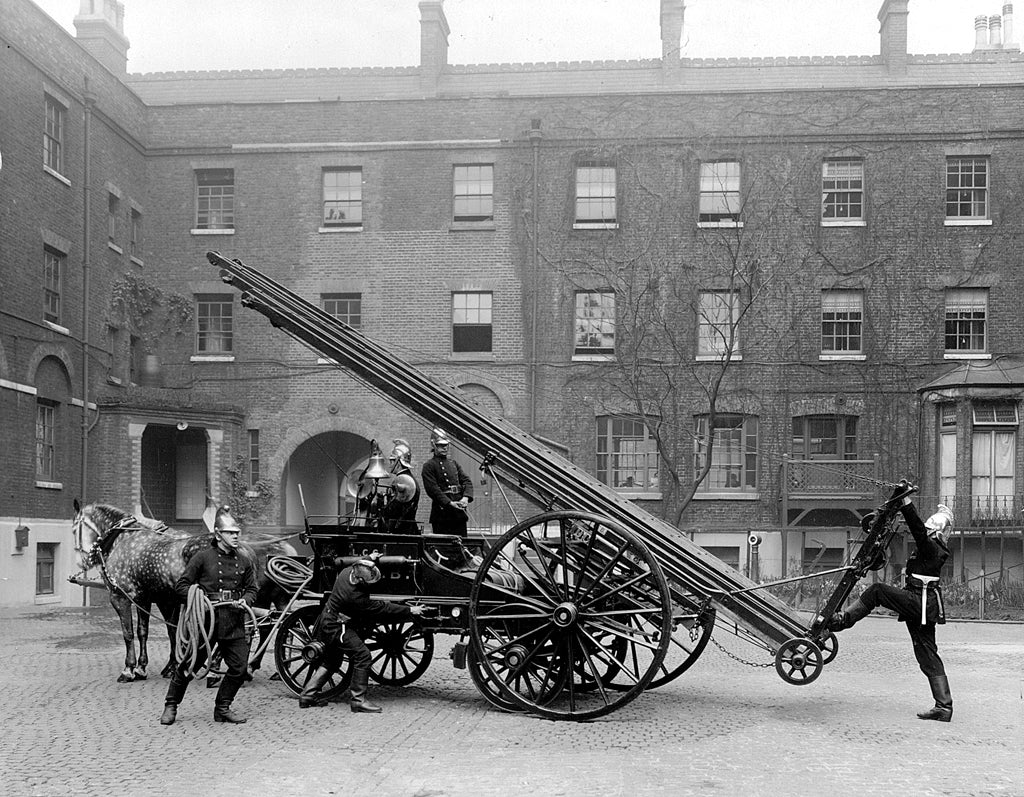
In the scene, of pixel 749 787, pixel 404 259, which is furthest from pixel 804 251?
pixel 749 787

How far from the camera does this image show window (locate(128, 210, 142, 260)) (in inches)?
1098

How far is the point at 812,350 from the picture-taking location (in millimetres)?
27531

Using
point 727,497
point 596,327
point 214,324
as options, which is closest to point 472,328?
point 596,327

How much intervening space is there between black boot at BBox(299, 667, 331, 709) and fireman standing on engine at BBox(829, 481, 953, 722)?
4.47 metres

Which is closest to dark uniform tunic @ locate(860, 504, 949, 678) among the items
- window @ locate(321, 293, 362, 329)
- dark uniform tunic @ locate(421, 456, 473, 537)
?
dark uniform tunic @ locate(421, 456, 473, 537)

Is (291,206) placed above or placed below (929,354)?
above

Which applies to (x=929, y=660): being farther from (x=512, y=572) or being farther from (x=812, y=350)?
(x=812, y=350)

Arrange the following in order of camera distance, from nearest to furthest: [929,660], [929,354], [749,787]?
[749,787] < [929,660] < [929,354]

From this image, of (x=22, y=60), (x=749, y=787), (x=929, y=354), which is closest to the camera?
(x=749, y=787)

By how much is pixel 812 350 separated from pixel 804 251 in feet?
7.72

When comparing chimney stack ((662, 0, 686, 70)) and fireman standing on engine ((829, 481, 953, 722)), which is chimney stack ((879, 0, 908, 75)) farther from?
fireman standing on engine ((829, 481, 953, 722))

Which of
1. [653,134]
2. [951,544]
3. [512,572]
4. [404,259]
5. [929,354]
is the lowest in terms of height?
[951,544]

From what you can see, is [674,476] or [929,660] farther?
[674,476]

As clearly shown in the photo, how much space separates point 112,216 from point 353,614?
1951 cm
